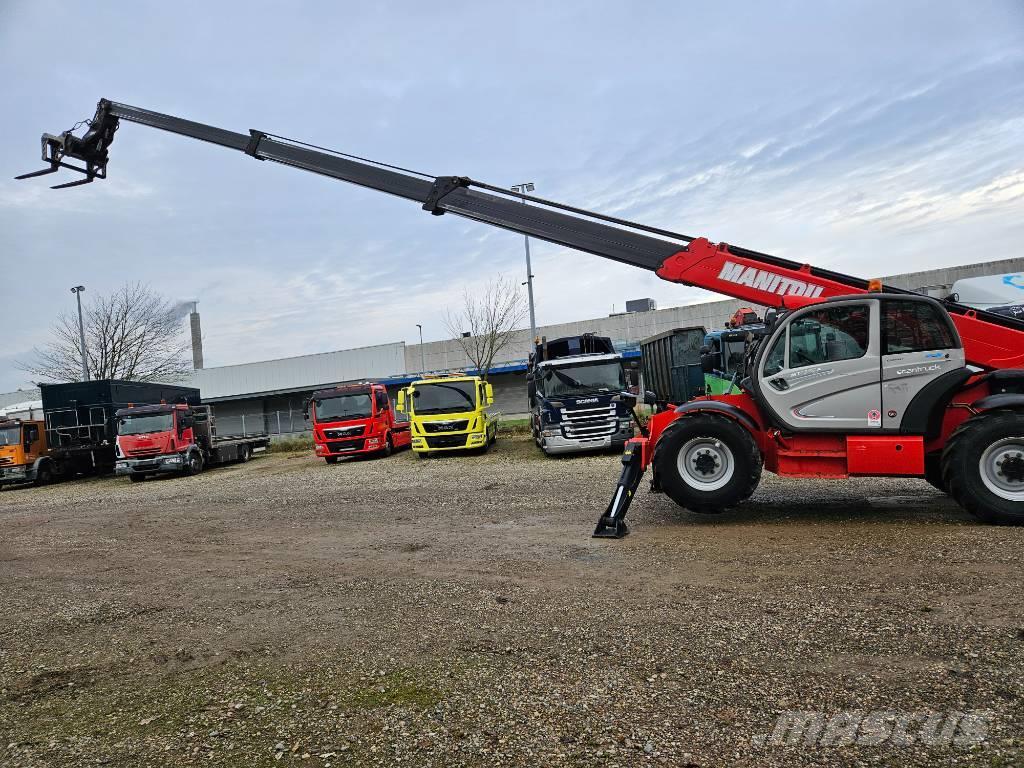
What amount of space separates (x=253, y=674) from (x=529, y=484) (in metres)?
8.18

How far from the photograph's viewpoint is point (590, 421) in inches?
628

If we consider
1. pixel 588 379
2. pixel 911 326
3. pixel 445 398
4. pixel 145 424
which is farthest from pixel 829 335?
pixel 145 424

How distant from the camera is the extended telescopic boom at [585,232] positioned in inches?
295

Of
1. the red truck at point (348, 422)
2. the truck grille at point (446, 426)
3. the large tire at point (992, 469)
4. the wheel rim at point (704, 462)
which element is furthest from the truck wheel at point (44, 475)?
the large tire at point (992, 469)

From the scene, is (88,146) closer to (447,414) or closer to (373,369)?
(447,414)

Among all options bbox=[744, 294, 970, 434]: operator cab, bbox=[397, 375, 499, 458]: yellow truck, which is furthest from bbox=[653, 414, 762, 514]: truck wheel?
bbox=[397, 375, 499, 458]: yellow truck

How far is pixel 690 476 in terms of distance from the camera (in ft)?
25.0

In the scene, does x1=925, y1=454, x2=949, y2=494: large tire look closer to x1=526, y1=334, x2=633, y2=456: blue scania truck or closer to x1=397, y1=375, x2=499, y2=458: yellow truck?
x1=526, y1=334, x2=633, y2=456: blue scania truck

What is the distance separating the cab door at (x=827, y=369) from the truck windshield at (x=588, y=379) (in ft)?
28.3

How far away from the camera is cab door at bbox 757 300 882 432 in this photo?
721 centimetres

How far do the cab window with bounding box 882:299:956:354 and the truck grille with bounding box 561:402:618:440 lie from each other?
899cm

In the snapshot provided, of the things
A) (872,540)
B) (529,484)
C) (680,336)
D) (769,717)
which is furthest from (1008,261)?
(769,717)

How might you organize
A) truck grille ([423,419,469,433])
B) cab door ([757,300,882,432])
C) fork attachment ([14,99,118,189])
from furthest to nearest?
truck grille ([423,419,469,433])
fork attachment ([14,99,118,189])
cab door ([757,300,882,432])

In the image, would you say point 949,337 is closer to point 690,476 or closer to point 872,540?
point 872,540
